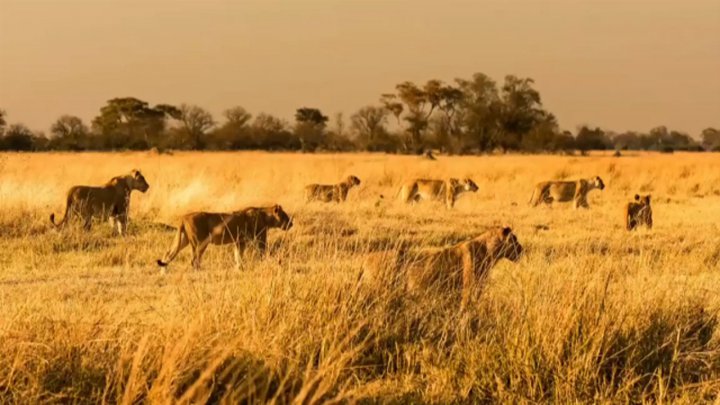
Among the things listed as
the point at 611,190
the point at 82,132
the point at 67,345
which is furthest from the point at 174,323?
the point at 82,132

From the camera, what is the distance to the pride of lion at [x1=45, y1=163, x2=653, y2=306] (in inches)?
267

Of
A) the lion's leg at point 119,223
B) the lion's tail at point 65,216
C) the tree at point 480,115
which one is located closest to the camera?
the lion's tail at point 65,216

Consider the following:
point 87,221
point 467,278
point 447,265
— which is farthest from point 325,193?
point 467,278

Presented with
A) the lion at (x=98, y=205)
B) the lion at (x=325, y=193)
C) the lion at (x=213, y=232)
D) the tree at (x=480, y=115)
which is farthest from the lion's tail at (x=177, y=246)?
the tree at (x=480, y=115)

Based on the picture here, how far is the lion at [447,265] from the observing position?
6453mm

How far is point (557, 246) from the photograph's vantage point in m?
11.8

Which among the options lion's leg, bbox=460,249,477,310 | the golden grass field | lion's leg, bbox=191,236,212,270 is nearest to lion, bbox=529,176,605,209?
the golden grass field

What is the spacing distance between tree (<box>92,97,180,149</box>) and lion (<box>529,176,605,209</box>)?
47.5 meters

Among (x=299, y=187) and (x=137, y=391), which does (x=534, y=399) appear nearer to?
(x=137, y=391)

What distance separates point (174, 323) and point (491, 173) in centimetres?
2469

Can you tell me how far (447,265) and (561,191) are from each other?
1457cm

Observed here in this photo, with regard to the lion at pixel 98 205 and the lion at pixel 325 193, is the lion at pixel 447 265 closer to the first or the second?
the lion at pixel 98 205

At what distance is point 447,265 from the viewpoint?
23.8 ft

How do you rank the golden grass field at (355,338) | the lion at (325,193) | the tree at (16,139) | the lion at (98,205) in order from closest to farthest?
1. the golden grass field at (355,338)
2. the lion at (98,205)
3. the lion at (325,193)
4. the tree at (16,139)
